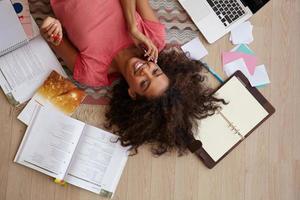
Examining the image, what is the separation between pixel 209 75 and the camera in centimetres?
119

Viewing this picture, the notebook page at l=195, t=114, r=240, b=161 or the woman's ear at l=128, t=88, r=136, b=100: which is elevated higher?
the woman's ear at l=128, t=88, r=136, b=100

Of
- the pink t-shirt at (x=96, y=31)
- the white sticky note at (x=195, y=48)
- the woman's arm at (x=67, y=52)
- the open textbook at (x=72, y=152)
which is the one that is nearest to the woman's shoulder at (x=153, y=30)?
the pink t-shirt at (x=96, y=31)

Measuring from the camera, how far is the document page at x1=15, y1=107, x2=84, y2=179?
1132 millimetres

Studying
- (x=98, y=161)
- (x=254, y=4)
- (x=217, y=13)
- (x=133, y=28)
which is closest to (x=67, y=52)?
(x=133, y=28)

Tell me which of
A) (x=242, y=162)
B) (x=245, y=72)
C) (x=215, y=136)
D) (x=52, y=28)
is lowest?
(x=242, y=162)

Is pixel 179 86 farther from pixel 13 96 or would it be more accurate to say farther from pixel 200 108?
pixel 13 96

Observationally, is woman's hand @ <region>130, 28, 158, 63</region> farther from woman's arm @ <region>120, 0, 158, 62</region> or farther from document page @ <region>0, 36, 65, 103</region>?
document page @ <region>0, 36, 65, 103</region>

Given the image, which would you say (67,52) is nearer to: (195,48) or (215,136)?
(195,48)

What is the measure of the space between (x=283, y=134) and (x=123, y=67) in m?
0.58

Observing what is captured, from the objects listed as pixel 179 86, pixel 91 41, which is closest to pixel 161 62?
pixel 179 86

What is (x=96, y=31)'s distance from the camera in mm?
1061

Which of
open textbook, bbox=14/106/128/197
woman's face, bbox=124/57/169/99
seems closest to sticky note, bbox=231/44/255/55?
woman's face, bbox=124/57/169/99

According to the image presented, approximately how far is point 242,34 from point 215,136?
35 cm

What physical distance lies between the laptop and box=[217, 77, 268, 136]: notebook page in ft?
0.55
